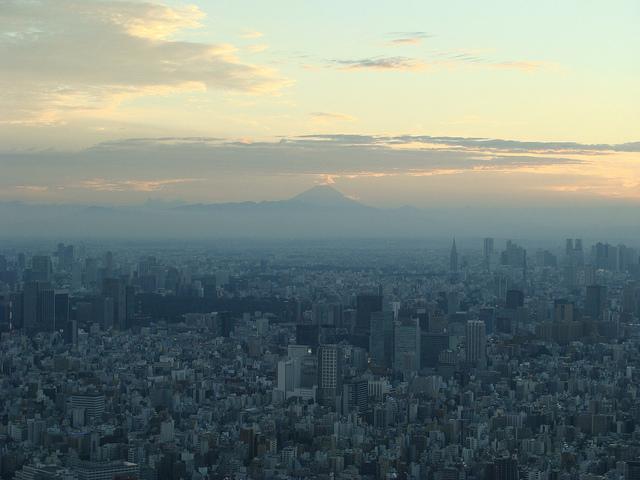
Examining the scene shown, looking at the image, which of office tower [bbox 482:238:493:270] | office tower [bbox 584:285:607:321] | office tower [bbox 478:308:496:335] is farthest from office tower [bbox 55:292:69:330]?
office tower [bbox 482:238:493:270]

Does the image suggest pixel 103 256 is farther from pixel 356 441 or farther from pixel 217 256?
pixel 356 441

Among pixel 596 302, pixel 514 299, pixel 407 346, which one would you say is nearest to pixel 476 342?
pixel 407 346

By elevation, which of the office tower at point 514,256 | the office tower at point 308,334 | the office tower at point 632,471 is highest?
the office tower at point 514,256

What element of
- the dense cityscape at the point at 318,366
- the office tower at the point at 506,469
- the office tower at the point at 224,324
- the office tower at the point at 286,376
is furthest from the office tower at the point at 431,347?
the office tower at the point at 506,469

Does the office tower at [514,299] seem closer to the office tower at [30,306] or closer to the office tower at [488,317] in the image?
the office tower at [488,317]

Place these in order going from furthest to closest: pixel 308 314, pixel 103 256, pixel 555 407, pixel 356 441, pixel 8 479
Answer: pixel 103 256
pixel 308 314
pixel 555 407
pixel 356 441
pixel 8 479

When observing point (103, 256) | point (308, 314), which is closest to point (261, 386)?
point (308, 314)

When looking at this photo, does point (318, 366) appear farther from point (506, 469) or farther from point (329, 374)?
point (506, 469)
